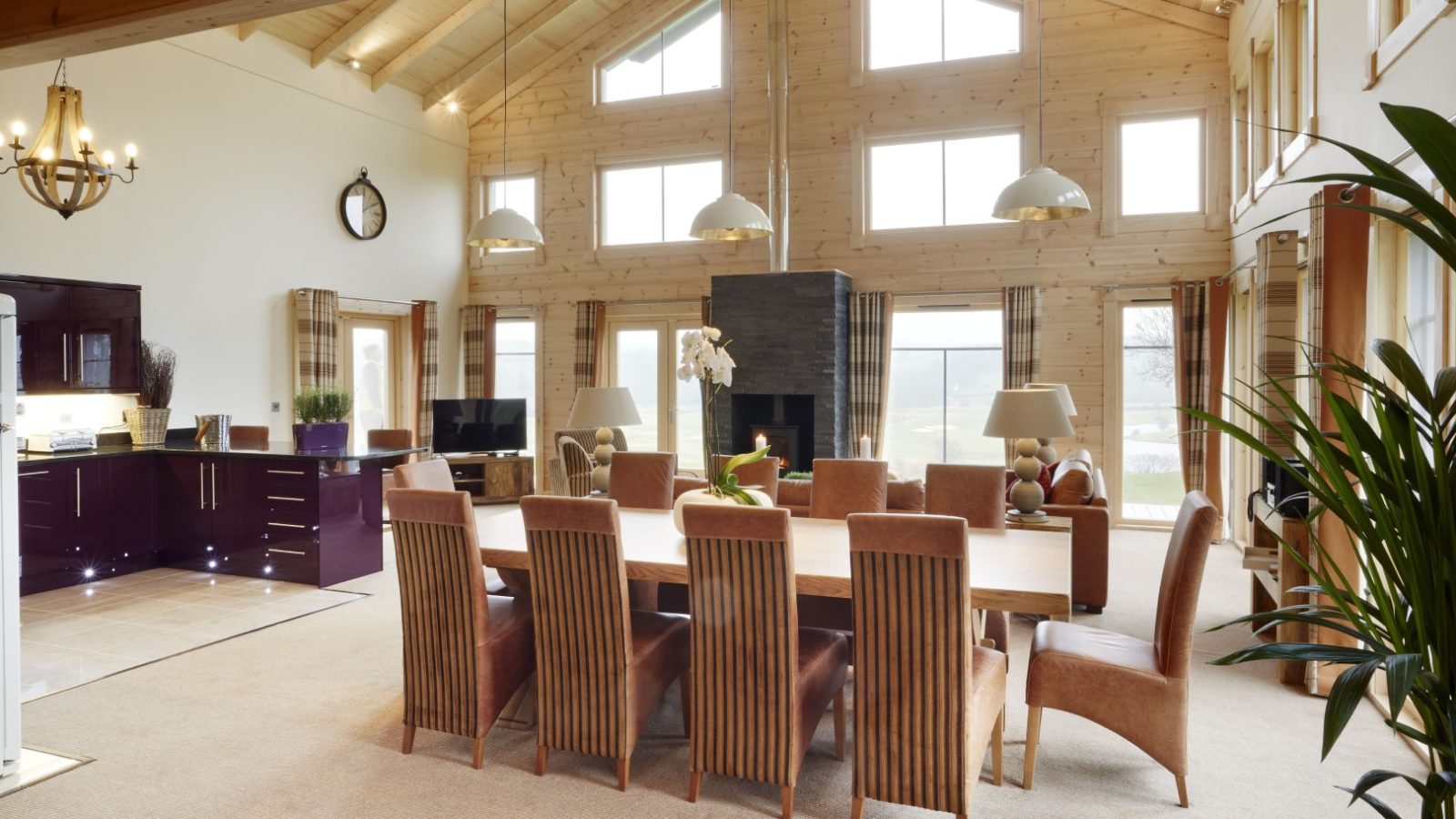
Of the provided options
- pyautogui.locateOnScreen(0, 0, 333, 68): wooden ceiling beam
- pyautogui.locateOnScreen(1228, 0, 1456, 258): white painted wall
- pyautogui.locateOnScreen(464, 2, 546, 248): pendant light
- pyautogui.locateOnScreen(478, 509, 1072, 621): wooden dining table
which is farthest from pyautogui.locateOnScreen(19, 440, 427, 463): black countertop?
pyautogui.locateOnScreen(1228, 0, 1456, 258): white painted wall

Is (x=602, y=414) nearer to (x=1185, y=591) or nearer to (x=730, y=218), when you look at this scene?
(x=730, y=218)

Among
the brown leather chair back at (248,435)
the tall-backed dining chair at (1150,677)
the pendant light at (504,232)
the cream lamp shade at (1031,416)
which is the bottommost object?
the tall-backed dining chair at (1150,677)

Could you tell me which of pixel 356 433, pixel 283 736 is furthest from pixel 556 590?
pixel 356 433

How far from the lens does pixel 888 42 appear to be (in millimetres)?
9031

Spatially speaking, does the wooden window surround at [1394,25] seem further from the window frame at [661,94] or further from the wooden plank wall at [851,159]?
the window frame at [661,94]

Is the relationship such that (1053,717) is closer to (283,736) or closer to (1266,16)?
(283,736)

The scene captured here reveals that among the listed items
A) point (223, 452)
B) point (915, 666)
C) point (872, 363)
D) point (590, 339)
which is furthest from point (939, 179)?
point (915, 666)

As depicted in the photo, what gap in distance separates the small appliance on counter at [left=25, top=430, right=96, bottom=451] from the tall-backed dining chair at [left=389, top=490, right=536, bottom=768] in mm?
4288

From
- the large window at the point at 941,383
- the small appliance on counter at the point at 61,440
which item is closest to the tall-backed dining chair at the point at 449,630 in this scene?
the small appliance on counter at the point at 61,440

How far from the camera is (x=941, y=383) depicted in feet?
29.6

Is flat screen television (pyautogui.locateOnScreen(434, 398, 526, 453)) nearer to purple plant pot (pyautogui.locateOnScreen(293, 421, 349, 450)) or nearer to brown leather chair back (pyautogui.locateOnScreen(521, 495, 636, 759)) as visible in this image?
purple plant pot (pyautogui.locateOnScreen(293, 421, 349, 450))

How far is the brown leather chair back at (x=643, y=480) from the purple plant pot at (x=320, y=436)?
274cm

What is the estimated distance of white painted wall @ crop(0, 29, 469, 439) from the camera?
6684 mm

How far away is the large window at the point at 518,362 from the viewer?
10.5m
